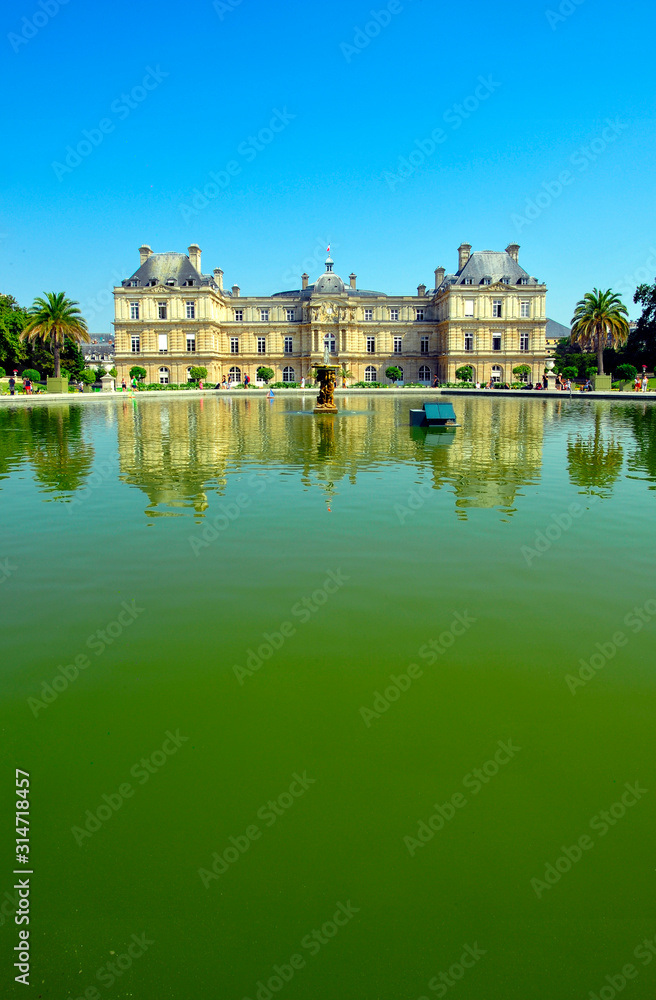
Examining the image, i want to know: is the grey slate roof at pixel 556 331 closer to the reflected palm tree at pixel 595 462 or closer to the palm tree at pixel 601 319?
the palm tree at pixel 601 319

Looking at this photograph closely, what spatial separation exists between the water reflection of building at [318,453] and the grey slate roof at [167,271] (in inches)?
2048

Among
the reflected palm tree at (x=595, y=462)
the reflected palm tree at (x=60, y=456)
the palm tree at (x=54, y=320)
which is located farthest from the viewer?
the palm tree at (x=54, y=320)

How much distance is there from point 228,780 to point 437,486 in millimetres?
8646

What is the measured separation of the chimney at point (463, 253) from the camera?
75.3m

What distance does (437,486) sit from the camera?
460 inches

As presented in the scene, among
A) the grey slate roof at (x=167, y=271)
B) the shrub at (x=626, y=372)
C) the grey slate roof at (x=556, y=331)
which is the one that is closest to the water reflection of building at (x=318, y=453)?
the shrub at (x=626, y=372)

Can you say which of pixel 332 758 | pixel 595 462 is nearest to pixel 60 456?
pixel 595 462

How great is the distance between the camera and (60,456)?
633 inches

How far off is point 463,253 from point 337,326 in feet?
54.1

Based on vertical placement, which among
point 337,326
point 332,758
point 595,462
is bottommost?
point 332,758

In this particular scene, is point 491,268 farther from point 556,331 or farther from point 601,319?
point 556,331

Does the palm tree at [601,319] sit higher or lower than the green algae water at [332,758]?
higher

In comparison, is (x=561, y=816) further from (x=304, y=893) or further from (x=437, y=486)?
(x=437, y=486)

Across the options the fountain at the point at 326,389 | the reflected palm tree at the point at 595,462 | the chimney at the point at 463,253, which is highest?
the chimney at the point at 463,253
